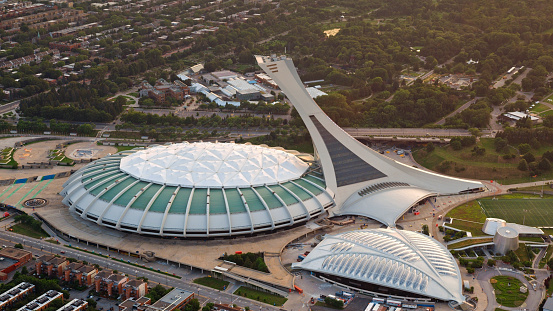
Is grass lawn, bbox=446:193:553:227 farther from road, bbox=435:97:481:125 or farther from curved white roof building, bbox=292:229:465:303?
road, bbox=435:97:481:125

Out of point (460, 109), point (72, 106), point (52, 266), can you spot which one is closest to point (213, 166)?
point (52, 266)

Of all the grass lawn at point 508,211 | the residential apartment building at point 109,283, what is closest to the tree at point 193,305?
the residential apartment building at point 109,283

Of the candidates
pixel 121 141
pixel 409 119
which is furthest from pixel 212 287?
pixel 409 119

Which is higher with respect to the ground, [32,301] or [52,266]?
[52,266]

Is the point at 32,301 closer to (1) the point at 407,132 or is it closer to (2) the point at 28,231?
(2) the point at 28,231

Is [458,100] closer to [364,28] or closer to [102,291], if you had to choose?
[364,28]

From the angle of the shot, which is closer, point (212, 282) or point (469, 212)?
point (212, 282)
